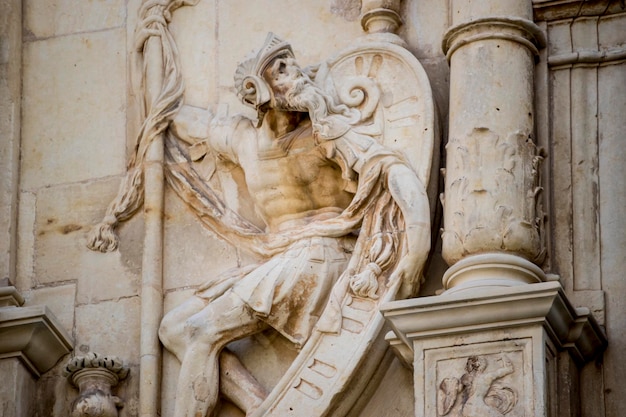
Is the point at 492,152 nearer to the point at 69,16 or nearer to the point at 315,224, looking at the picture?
the point at 315,224

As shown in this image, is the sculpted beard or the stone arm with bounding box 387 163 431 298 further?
the sculpted beard

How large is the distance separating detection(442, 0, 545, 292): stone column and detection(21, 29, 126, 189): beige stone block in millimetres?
2007

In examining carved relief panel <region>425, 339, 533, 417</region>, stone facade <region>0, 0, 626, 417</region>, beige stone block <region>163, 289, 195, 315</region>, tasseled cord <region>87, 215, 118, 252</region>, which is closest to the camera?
carved relief panel <region>425, 339, 533, 417</region>

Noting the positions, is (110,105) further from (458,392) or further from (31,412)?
(458,392)

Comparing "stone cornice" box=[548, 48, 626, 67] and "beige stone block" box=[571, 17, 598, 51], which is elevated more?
"beige stone block" box=[571, 17, 598, 51]

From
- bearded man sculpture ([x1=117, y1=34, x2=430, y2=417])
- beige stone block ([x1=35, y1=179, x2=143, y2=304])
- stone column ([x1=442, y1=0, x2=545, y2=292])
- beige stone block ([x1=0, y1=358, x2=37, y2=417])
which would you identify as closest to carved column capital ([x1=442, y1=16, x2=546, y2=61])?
stone column ([x1=442, y1=0, x2=545, y2=292])

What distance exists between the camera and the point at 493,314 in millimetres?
10664

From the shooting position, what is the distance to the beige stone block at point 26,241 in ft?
40.3

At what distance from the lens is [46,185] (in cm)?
1247

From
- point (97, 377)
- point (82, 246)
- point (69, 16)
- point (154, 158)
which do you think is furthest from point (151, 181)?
point (69, 16)

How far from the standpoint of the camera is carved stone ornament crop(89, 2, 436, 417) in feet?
37.0

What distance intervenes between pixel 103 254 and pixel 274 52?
148cm

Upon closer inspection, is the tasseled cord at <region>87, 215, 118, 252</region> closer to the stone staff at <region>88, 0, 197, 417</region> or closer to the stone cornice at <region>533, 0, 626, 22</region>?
the stone staff at <region>88, 0, 197, 417</region>

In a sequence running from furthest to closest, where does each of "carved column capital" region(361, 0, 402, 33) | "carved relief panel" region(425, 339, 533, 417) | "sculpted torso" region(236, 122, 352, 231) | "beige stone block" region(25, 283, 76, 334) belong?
"beige stone block" region(25, 283, 76, 334)
"carved column capital" region(361, 0, 402, 33)
"sculpted torso" region(236, 122, 352, 231)
"carved relief panel" region(425, 339, 533, 417)
